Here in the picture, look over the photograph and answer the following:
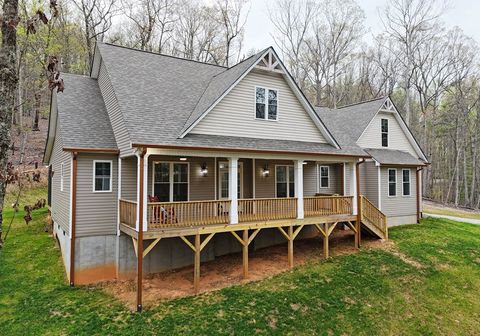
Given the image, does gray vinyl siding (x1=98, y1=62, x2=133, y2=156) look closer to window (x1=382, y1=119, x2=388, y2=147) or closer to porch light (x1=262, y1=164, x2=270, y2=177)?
porch light (x1=262, y1=164, x2=270, y2=177)

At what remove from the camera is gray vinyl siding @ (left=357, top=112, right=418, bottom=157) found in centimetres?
1758

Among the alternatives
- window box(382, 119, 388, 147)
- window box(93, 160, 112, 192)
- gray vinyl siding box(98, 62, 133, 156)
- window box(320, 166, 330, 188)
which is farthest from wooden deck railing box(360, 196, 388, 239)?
window box(93, 160, 112, 192)

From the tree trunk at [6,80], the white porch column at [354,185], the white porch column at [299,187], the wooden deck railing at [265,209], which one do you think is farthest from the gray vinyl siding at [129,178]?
the white porch column at [354,185]

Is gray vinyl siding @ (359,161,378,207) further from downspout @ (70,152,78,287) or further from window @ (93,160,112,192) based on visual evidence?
downspout @ (70,152,78,287)

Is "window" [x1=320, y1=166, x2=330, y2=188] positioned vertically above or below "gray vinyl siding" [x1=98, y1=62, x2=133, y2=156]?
below

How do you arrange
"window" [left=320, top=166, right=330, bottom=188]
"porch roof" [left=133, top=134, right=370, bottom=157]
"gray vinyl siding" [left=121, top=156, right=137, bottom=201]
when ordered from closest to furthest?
"porch roof" [left=133, top=134, right=370, bottom=157] → "gray vinyl siding" [left=121, top=156, right=137, bottom=201] → "window" [left=320, top=166, right=330, bottom=188]

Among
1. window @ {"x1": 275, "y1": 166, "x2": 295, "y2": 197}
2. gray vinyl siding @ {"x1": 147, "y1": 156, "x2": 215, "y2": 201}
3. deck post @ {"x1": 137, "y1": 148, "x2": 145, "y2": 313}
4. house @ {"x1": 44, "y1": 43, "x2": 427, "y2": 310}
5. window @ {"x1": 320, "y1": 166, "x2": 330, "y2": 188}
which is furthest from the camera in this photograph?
window @ {"x1": 320, "y1": 166, "x2": 330, "y2": 188}

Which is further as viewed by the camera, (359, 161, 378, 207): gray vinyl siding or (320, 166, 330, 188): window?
(320, 166, 330, 188): window

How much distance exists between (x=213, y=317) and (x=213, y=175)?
5779 mm

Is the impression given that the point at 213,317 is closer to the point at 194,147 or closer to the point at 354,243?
the point at 194,147

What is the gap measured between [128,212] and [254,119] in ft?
18.8

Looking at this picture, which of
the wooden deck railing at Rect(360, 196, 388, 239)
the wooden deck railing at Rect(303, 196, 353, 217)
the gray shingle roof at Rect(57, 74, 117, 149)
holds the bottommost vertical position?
the wooden deck railing at Rect(360, 196, 388, 239)

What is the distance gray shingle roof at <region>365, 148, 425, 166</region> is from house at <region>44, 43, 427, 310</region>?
10.5ft

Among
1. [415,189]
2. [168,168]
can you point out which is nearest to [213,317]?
[168,168]
